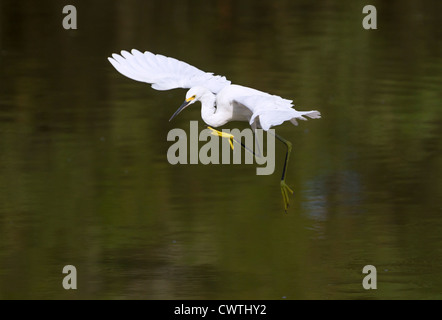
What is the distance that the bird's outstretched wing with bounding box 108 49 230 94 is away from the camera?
20.8 feet

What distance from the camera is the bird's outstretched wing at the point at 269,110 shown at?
529cm

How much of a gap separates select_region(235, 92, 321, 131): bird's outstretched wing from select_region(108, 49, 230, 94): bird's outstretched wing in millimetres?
451

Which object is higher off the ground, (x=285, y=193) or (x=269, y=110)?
(x=269, y=110)

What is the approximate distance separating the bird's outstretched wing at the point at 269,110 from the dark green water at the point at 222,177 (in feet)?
2.95

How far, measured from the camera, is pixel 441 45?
10.5m

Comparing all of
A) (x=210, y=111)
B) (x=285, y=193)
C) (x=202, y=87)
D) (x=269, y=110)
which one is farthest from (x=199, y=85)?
(x=269, y=110)

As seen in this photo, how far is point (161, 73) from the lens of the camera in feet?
21.1

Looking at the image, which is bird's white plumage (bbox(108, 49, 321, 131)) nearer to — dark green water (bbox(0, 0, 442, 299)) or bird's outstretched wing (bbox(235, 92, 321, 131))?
bird's outstretched wing (bbox(235, 92, 321, 131))

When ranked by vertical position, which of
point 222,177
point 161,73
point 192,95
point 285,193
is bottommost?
point 285,193

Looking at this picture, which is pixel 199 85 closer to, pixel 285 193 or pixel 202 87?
pixel 202 87

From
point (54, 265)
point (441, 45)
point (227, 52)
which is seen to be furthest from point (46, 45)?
point (54, 265)

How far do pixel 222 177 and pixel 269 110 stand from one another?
67.6 inches

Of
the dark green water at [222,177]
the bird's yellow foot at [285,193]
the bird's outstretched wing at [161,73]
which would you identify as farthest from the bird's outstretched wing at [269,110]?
the dark green water at [222,177]

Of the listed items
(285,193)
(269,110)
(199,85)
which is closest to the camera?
(269,110)
